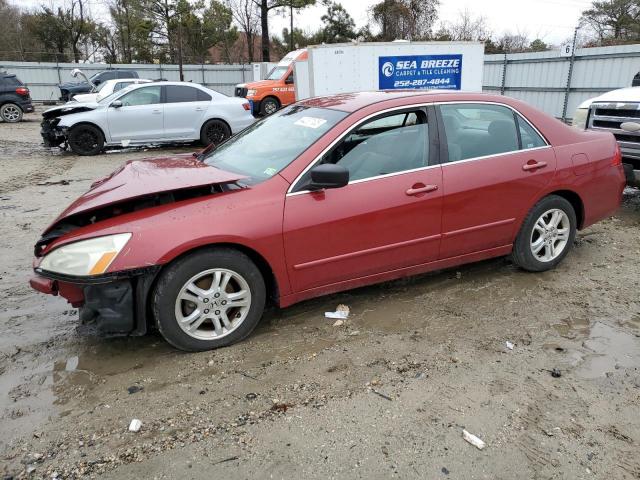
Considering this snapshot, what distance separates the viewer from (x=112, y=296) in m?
3.19

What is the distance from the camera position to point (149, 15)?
3297cm

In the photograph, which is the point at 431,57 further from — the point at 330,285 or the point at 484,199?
the point at 330,285

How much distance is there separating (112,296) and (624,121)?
655 cm

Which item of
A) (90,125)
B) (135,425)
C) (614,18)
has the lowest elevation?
(135,425)

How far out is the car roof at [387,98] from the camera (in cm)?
404

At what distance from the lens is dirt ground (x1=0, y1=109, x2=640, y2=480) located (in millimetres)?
2539

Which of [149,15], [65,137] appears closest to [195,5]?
[149,15]

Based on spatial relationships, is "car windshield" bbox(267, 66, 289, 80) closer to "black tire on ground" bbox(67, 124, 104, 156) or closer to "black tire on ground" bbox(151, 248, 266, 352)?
"black tire on ground" bbox(67, 124, 104, 156)

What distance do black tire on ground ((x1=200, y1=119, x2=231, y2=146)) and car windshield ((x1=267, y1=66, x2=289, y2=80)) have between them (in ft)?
24.1

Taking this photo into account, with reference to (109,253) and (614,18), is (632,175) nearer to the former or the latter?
(109,253)

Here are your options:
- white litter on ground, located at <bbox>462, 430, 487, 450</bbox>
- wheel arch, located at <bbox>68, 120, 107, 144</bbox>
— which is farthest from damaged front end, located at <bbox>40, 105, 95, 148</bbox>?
white litter on ground, located at <bbox>462, 430, 487, 450</bbox>

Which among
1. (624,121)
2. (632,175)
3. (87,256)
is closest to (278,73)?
(624,121)

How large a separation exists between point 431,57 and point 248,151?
8.19 m

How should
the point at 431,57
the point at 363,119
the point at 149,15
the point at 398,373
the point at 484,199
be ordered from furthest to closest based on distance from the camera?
the point at 149,15 < the point at 431,57 < the point at 484,199 < the point at 363,119 < the point at 398,373
